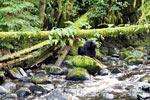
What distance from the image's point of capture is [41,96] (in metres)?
4.72

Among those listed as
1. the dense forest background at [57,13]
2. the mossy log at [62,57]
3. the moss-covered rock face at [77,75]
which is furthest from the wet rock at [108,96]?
the dense forest background at [57,13]

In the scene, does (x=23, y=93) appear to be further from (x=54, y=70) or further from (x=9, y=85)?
(x=54, y=70)

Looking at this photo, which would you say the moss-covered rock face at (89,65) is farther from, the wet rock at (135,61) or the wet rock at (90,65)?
the wet rock at (135,61)

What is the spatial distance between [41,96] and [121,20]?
9.41m

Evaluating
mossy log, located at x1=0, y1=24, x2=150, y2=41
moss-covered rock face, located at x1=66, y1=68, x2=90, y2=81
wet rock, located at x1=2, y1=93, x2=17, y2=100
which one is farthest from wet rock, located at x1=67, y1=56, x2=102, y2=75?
mossy log, located at x1=0, y1=24, x2=150, y2=41

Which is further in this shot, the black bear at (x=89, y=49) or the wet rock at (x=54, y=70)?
the black bear at (x=89, y=49)

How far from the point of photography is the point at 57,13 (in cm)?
1175

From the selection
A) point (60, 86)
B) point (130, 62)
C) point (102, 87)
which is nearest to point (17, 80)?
point (60, 86)

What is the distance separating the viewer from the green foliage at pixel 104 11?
11741 millimetres

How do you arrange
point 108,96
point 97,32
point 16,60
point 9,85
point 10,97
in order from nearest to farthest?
point 97,32 < point 10,97 < point 108,96 < point 9,85 < point 16,60

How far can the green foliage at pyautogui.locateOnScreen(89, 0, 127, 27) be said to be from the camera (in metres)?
11.7

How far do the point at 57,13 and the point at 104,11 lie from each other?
2854 mm

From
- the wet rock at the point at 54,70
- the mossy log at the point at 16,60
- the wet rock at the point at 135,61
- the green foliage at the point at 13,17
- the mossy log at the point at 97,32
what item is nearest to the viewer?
the mossy log at the point at 97,32

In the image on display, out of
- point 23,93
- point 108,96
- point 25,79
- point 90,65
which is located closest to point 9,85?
point 25,79
